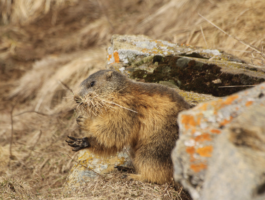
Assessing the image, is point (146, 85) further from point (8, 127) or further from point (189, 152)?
point (8, 127)

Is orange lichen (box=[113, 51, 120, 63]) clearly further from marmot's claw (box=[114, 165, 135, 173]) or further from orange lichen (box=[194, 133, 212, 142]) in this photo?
orange lichen (box=[194, 133, 212, 142])

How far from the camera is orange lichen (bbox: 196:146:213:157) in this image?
2.30m

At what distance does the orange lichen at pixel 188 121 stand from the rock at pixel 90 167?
9.51 ft

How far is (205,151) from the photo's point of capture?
7.62ft

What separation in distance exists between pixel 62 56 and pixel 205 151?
10.7 meters

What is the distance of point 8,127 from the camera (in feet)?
28.2

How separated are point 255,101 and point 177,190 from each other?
2.27 meters

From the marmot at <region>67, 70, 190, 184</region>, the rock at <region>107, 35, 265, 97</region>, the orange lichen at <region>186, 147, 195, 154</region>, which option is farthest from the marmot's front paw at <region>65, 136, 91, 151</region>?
the orange lichen at <region>186, 147, 195, 154</region>

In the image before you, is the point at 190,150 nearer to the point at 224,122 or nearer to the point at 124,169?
the point at 224,122

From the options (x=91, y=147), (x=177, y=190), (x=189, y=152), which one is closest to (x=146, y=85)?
(x=91, y=147)

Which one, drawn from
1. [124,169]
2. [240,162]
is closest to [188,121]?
[240,162]

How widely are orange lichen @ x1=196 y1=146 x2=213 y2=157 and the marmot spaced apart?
1.56m

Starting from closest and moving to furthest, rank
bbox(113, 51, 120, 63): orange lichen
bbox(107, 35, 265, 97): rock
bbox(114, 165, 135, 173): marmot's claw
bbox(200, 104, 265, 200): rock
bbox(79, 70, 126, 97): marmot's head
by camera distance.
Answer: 1. bbox(200, 104, 265, 200): rock
2. bbox(79, 70, 126, 97): marmot's head
3. bbox(114, 165, 135, 173): marmot's claw
4. bbox(107, 35, 265, 97): rock
5. bbox(113, 51, 120, 63): orange lichen

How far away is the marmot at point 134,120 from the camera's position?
400 centimetres
